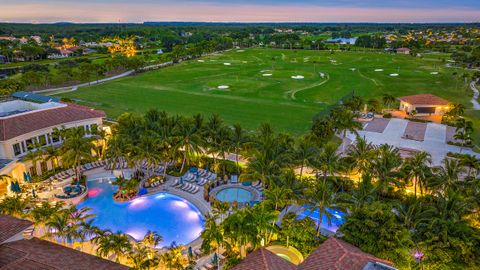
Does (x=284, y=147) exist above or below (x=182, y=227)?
above

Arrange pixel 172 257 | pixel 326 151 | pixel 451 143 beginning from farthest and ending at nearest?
1. pixel 451 143
2. pixel 326 151
3. pixel 172 257

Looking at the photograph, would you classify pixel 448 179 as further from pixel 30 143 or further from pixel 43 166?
pixel 30 143

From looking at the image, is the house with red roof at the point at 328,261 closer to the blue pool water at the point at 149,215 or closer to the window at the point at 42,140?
the blue pool water at the point at 149,215

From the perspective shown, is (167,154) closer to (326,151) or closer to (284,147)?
(284,147)

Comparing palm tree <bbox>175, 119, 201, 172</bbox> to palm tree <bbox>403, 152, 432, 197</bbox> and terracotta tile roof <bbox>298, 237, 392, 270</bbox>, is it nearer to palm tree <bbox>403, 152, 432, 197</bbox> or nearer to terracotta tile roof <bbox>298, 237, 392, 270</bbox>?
terracotta tile roof <bbox>298, 237, 392, 270</bbox>

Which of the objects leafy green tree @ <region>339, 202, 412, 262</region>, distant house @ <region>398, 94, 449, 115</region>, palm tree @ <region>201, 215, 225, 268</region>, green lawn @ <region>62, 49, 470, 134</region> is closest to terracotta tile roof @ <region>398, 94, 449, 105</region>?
distant house @ <region>398, 94, 449, 115</region>

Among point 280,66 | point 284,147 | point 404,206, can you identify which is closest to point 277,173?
point 284,147

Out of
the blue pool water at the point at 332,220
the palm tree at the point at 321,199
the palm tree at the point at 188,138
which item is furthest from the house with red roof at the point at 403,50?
the palm tree at the point at 321,199
